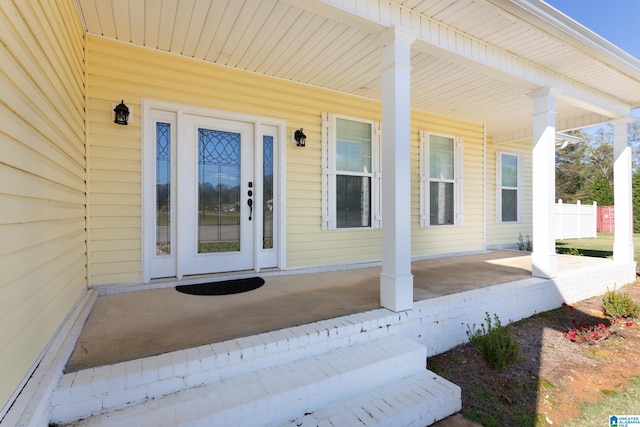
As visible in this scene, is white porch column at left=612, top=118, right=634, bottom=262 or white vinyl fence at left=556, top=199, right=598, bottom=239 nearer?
white porch column at left=612, top=118, right=634, bottom=262

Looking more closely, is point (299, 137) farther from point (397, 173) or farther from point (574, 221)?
point (574, 221)

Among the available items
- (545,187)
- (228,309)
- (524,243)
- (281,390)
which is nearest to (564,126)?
(524,243)

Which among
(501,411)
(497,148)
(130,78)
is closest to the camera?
(501,411)

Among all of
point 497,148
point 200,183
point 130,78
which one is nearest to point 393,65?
point 200,183

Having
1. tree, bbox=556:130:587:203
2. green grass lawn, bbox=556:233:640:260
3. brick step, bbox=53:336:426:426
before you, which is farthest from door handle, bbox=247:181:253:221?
tree, bbox=556:130:587:203

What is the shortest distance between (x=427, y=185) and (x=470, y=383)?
3635 mm

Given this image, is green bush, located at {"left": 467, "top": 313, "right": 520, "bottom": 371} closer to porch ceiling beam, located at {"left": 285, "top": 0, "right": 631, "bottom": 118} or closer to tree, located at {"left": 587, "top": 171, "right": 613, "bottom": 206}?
porch ceiling beam, located at {"left": 285, "top": 0, "right": 631, "bottom": 118}

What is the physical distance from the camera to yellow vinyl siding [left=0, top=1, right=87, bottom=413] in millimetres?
1298

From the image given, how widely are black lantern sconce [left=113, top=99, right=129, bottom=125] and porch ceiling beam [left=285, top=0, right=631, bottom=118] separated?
1.95m

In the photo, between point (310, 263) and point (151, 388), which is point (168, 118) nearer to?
point (310, 263)

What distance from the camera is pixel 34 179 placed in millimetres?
1627

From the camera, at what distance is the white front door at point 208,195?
11.3 ft

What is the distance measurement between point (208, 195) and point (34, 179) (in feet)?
6.78

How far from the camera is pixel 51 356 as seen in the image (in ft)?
5.55
